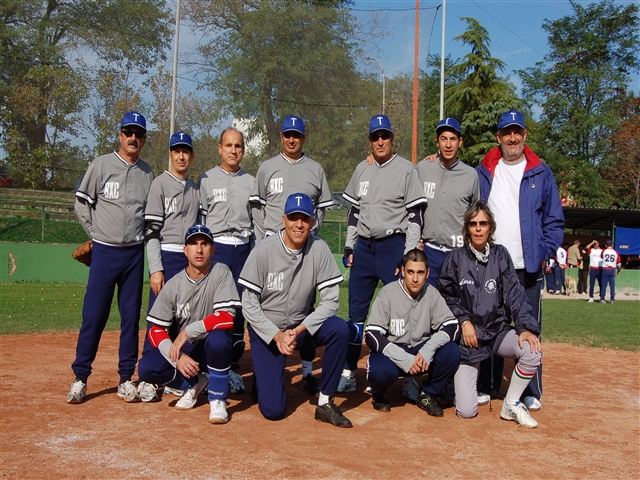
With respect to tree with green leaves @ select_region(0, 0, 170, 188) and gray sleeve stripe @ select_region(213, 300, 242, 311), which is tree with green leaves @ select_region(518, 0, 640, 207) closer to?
tree with green leaves @ select_region(0, 0, 170, 188)

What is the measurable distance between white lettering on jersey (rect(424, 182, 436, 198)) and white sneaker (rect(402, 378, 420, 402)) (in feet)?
5.56

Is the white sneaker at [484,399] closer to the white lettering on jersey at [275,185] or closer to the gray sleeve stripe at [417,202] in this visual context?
the gray sleeve stripe at [417,202]

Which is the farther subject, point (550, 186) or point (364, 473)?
point (550, 186)

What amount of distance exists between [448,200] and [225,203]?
2.05 metres

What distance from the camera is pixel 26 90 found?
2206 centimetres

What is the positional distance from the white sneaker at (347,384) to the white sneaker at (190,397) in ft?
4.14

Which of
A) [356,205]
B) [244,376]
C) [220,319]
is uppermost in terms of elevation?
[356,205]

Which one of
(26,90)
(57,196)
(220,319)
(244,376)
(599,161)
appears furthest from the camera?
(599,161)

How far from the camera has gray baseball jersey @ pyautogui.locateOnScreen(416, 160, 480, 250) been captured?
5.48 metres

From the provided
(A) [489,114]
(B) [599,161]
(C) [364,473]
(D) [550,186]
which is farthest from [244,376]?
(B) [599,161]

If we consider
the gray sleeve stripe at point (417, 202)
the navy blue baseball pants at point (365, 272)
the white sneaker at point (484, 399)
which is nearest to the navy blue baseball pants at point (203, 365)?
the navy blue baseball pants at point (365, 272)

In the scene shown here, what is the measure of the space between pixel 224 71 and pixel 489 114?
1421cm

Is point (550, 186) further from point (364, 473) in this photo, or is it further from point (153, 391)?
point (153, 391)

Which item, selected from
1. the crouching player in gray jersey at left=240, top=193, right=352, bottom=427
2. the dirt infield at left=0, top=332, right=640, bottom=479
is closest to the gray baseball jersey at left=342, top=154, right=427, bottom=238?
the crouching player in gray jersey at left=240, top=193, right=352, bottom=427
